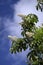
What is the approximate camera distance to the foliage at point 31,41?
1118 centimetres

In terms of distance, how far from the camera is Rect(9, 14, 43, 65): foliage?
11.2 metres

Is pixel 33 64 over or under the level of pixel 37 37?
under

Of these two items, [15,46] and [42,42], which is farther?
[15,46]

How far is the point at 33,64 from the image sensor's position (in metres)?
11.3

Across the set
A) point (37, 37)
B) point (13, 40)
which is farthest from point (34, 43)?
point (13, 40)

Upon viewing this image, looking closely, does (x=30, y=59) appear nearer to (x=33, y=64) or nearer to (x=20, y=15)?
(x=33, y=64)


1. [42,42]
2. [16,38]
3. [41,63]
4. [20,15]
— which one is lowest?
[41,63]

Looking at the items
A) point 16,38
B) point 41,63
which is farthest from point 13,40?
point 41,63

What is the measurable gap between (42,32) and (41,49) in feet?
2.64

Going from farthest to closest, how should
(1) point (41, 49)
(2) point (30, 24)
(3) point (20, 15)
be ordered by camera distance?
(2) point (30, 24), (3) point (20, 15), (1) point (41, 49)

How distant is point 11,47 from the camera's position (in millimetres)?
12578

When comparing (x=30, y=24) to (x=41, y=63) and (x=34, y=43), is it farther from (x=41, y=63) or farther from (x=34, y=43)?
(x=41, y=63)

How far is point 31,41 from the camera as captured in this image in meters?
11.5

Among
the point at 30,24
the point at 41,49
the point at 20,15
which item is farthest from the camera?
the point at 30,24
